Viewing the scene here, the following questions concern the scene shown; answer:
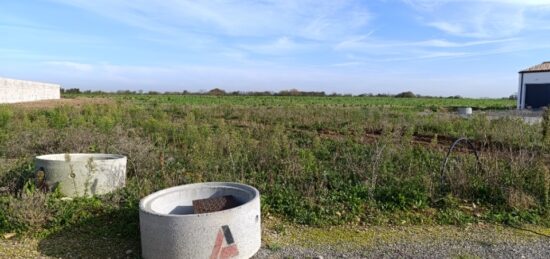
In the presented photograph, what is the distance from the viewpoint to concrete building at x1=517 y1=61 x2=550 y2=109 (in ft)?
113

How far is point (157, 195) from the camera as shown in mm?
4477

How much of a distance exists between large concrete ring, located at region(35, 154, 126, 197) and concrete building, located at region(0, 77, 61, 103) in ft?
122

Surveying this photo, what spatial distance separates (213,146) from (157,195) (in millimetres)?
3824

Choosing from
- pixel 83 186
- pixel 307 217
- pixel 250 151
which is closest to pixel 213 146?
pixel 250 151

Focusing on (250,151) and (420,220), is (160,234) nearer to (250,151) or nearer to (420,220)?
(420,220)

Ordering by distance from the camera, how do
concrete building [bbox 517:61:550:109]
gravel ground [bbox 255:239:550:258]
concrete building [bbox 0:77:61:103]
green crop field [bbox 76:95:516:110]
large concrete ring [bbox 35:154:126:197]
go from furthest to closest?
green crop field [bbox 76:95:516:110] → concrete building [bbox 0:77:61:103] → concrete building [bbox 517:61:550:109] → large concrete ring [bbox 35:154:126:197] → gravel ground [bbox 255:239:550:258]

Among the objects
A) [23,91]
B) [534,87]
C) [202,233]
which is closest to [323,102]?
[534,87]

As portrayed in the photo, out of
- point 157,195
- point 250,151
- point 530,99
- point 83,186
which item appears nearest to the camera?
point 157,195

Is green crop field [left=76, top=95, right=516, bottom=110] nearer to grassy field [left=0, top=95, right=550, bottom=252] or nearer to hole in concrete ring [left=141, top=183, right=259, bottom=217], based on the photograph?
grassy field [left=0, top=95, right=550, bottom=252]

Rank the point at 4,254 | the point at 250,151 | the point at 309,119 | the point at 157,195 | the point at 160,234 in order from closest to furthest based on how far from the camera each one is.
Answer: the point at 160,234, the point at 4,254, the point at 157,195, the point at 250,151, the point at 309,119

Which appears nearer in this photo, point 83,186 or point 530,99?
point 83,186

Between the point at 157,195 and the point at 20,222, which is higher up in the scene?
the point at 157,195

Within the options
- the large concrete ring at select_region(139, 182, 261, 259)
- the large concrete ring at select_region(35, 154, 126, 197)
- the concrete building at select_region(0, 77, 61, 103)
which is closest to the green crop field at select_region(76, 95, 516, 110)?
the concrete building at select_region(0, 77, 61, 103)

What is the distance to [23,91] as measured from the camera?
4572cm
